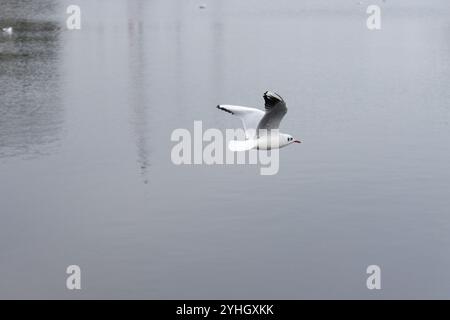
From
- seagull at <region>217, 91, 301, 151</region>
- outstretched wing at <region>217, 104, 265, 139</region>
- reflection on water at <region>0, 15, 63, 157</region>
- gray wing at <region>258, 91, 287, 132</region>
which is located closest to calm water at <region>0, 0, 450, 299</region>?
reflection on water at <region>0, 15, 63, 157</region>

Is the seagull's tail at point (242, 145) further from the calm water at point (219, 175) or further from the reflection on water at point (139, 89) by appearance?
the reflection on water at point (139, 89)

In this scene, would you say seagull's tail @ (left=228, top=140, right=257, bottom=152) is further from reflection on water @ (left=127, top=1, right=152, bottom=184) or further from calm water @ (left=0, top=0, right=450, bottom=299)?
reflection on water @ (left=127, top=1, right=152, bottom=184)

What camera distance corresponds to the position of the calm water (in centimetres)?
2792

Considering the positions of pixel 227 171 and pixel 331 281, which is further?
pixel 227 171

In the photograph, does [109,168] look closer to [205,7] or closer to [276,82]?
[276,82]

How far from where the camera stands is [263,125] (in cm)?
2369

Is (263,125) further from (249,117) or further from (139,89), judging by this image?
(139,89)

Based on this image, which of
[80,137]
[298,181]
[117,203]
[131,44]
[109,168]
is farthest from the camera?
[131,44]

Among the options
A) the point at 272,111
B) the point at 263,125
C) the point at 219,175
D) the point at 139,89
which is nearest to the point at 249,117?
the point at 263,125

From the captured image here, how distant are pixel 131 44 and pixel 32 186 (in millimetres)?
38909

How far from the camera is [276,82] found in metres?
57.1

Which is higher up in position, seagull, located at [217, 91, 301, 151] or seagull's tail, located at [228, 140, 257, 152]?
seagull, located at [217, 91, 301, 151]

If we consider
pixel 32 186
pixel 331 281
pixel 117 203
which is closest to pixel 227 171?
pixel 117 203
